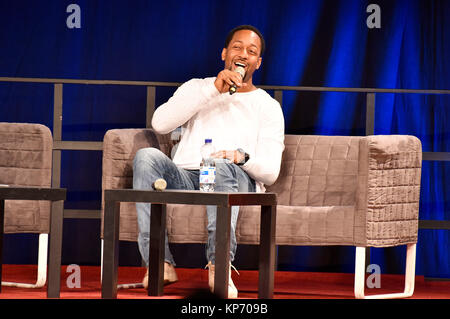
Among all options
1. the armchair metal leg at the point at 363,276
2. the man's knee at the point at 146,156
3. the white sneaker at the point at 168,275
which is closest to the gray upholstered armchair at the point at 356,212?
the armchair metal leg at the point at 363,276

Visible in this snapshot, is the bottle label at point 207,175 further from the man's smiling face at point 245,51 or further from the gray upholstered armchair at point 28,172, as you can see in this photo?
the gray upholstered armchair at point 28,172

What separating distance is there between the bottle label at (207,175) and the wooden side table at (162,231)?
0.70 ft

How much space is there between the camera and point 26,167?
11.0 ft

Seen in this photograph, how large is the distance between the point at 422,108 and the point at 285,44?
31.1 inches

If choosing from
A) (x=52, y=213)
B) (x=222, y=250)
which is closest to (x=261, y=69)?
(x=52, y=213)

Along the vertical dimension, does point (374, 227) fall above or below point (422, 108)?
below

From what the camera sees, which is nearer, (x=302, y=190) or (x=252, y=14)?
(x=302, y=190)

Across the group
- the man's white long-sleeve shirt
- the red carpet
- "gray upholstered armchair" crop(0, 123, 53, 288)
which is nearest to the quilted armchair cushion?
"gray upholstered armchair" crop(0, 123, 53, 288)

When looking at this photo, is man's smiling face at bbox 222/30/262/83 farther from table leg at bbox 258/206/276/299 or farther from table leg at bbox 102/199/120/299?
table leg at bbox 102/199/120/299

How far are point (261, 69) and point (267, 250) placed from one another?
1667mm

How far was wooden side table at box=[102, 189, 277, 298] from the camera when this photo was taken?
7.89 ft

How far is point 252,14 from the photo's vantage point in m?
4.18

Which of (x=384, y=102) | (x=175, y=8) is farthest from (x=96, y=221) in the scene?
(x=384, y=102)

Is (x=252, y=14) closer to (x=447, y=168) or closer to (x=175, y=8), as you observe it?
(x=175, y=8)
